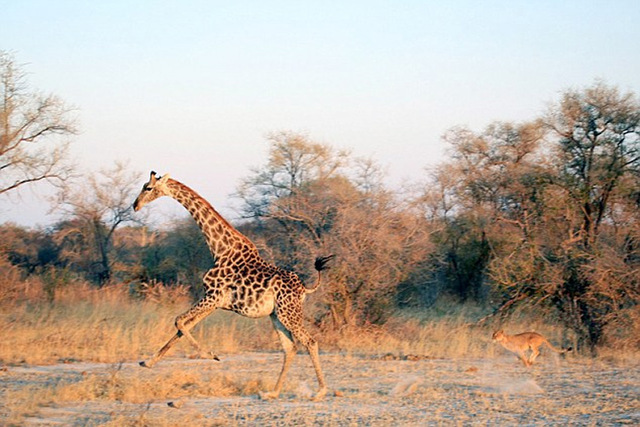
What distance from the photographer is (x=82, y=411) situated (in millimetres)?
8766

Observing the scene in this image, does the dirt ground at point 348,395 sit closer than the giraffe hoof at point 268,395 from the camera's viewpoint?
Yes

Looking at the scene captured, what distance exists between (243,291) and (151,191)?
1921 millimetres

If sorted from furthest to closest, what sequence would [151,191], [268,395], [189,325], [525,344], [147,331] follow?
[147,331]
[525,344]
[151,191]
[189,325]
[268,395]

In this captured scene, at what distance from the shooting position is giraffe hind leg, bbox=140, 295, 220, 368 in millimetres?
10008

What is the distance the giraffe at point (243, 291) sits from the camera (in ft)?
33.5

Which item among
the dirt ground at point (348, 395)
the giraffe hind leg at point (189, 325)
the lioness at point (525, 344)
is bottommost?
the dirt ground at point (348, 395)

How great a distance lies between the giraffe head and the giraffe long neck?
0.19 meters

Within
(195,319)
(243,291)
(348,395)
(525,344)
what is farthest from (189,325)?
(525,344)

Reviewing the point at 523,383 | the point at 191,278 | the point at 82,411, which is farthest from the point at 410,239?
the point at 191,278

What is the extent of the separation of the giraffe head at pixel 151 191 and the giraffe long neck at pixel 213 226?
189 millimetres

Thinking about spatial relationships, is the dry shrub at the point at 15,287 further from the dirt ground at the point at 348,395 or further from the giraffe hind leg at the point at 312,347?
the giraffe hind leg at the point at 312,347

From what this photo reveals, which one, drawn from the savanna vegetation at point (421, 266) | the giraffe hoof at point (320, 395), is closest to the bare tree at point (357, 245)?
the savanna vegetation at point (421, 266)

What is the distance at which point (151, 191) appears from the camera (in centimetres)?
1099

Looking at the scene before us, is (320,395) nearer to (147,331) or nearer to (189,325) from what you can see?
(189,325)
